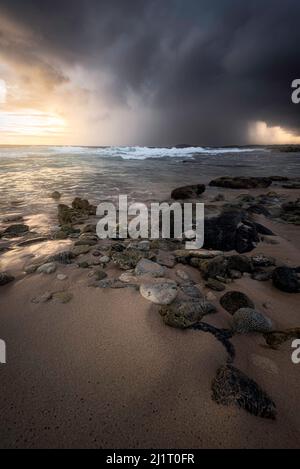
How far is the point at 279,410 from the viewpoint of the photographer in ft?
4.41

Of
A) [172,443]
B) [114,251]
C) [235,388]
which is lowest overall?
[172,443]

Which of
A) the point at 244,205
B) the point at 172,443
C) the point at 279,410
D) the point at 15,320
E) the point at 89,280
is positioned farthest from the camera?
the point at 244,205

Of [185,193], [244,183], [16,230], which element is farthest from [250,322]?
[244,183]

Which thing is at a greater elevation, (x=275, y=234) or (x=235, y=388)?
(x=275, y=234)

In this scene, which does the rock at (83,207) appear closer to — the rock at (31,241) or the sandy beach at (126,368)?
the rock at (31,241)

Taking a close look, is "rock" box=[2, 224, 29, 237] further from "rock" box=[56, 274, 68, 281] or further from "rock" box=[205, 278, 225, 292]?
"rock" box=[205, 278, 225, 292]

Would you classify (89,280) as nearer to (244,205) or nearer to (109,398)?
(109,398)

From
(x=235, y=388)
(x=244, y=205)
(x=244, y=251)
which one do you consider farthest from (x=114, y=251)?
(x=244, y=205)

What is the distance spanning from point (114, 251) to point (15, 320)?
155 centimetres

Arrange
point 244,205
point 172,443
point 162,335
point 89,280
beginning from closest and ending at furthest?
point 172,443 < point 162,335 < point 89,280 < point 244,205

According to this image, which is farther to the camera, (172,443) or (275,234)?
(275,234)

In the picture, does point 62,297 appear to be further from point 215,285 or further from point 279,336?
point 279,336

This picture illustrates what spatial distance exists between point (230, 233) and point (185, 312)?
2.20m

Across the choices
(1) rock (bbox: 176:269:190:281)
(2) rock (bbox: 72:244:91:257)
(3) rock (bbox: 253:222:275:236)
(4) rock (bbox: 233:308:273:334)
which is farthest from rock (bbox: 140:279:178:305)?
(3) rock (bbox: 253:222:275:236)
